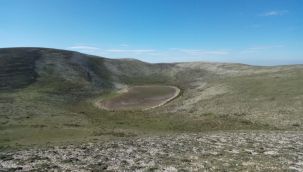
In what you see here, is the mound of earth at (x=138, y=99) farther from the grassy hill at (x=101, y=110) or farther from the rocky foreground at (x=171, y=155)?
the rocky foreground at (x=171, y=155)

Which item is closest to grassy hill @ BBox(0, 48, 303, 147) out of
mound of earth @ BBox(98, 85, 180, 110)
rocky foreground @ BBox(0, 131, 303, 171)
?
mound of earth @ BBox(98, 85, 180, 110)

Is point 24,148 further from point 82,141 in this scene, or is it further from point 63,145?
point 82,141

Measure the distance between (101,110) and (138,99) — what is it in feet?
57.1

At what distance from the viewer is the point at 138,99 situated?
85250 mm

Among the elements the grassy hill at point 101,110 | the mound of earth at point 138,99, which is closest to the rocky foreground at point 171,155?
the grassy hill at point 101,110

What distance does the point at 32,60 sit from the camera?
133 m

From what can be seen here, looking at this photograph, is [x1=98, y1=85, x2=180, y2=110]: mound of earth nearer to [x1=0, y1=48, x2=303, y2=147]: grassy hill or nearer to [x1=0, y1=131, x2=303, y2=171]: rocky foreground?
[x1=0, y1=48, x2=303, y2=147]: grassy hill

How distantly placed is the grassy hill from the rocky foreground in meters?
7.50

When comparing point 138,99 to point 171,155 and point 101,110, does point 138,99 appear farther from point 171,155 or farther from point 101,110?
point 171,155

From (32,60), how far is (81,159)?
380 ft

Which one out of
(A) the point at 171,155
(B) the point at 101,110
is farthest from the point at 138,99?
(A) the point at 171,155

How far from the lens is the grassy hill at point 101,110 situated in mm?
45062

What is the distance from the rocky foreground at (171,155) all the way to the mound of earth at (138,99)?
3918cm

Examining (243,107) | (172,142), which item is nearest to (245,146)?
(172,142)
